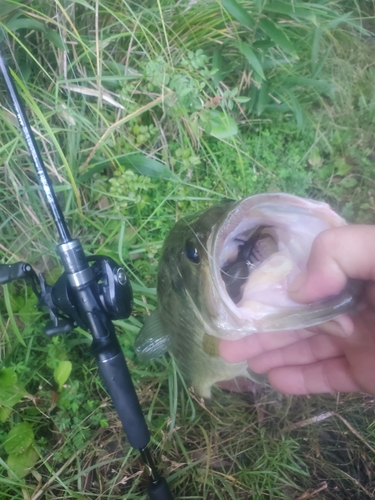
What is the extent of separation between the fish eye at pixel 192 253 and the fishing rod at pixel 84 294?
0.20 m

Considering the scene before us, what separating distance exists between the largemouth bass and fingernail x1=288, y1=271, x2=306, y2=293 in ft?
0.09

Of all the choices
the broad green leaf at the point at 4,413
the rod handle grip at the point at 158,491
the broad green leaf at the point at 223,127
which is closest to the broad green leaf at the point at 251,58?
the broad green leaf at the point at 223,127

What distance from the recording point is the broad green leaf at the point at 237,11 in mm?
1772

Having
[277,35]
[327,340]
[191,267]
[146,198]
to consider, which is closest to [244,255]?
[191,267]

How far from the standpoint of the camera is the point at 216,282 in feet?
3.51

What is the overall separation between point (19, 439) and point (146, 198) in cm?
114

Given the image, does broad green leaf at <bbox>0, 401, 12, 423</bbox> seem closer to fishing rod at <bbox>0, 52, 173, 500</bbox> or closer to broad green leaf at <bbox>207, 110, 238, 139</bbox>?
fishing rod at <bbox>0, 52, 173, 500</bbox>

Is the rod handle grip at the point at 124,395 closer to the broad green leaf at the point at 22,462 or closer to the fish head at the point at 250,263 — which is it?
the fish head at the point at 250,263

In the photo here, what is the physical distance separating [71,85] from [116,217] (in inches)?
23.8

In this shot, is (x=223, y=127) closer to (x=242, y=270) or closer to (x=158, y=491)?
(x=242, y=270)

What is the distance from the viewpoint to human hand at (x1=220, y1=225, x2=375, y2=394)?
1.06 meters

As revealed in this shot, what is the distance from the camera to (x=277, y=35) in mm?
1762

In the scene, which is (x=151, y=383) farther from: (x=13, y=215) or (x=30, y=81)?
(x=30, y=81)

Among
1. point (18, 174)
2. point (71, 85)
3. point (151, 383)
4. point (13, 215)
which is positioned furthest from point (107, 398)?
point (71, 85)
